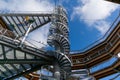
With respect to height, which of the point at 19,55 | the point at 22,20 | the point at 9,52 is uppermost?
the point at 22,20

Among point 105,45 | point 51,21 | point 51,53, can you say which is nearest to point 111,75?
point 105,45

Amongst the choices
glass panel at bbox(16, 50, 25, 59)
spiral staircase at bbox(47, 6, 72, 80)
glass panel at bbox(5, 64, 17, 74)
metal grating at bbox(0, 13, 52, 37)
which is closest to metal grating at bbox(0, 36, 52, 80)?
glass panel at bbox(16, 50, 25, 59)

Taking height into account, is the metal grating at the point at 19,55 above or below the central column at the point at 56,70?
above

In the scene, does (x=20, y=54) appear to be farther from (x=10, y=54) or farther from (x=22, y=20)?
(x=22, y=20)

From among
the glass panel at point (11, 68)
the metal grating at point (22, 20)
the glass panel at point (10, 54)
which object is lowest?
the glass panel at point (11, 68)

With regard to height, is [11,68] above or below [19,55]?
below

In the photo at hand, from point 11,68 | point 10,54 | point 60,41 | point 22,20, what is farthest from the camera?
point 22,20

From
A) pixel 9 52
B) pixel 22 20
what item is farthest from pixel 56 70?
pixel 22 20

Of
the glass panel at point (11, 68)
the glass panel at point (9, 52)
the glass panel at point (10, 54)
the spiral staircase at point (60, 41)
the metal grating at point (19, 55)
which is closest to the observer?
the metal grating at point (19, 55)

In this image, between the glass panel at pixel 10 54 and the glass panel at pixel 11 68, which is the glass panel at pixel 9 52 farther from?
the glass panel at pixel 11 68

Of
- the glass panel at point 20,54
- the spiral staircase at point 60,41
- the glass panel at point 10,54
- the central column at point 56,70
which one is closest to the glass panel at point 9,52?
the glass panel at point 10,54

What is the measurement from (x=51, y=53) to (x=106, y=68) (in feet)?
46.6

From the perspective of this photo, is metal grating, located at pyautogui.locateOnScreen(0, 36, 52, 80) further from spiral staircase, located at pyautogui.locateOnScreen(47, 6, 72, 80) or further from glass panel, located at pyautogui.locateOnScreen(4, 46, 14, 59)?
spiral staircase, located at pyautogui.locateOnScreen(47, 6, 72, 80)

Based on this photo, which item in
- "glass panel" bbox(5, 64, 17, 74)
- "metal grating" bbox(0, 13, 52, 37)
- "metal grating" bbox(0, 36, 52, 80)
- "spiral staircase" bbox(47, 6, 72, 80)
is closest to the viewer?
"metal grating" bbox(0, 36, 52, 80)
